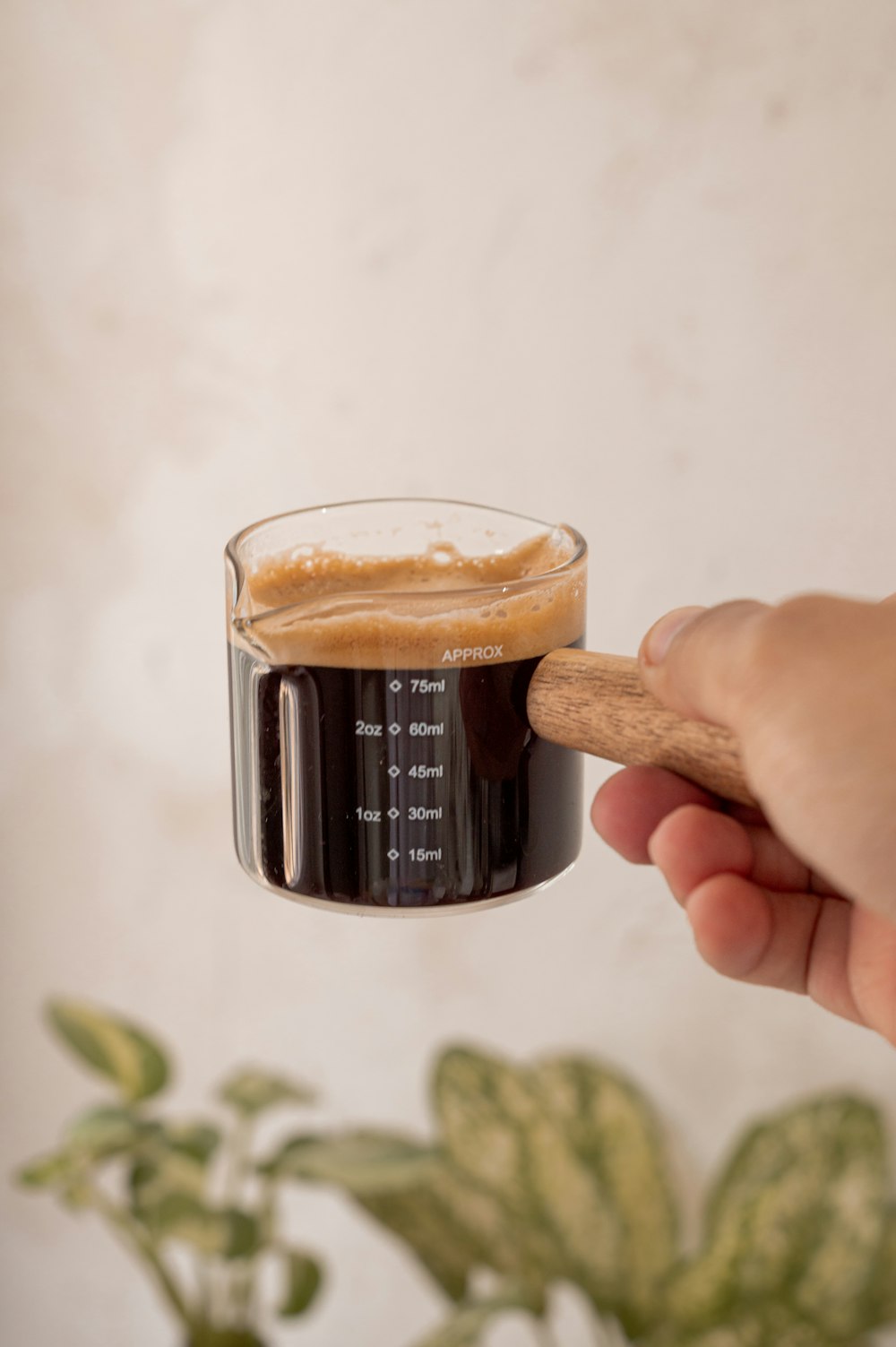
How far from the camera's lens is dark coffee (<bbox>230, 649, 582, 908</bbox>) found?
21.9 inches

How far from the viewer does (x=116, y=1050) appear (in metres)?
1.25

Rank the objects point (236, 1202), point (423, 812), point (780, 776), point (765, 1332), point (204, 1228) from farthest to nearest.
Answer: point (236, 1202)
point (204, 1228)
point (765, 1332)
point (423, 812)
point (780, 776)

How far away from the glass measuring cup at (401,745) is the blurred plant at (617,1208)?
68 cm

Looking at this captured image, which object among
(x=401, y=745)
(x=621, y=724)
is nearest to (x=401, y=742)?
(x=401, y=745)

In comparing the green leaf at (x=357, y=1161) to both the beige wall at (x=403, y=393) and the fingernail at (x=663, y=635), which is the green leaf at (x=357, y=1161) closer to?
the beige wall at (x=403, y=393)

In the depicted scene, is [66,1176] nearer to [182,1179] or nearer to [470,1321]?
[182,1179]

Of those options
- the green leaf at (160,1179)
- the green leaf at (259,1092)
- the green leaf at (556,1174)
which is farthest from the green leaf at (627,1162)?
the green leaf at (160,1179)

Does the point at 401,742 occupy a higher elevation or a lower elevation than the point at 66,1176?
higher

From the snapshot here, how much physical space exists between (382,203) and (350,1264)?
3.70 feet

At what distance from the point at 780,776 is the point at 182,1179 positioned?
1.02 m

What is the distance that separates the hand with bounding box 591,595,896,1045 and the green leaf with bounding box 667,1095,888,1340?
0.57 m

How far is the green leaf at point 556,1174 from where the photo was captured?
117 centimetres

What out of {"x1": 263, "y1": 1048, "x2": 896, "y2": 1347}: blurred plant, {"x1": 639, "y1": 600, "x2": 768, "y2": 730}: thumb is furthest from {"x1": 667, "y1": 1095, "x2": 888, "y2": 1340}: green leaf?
{"x1": 639, "y1": 600, "x2": 768, "y2": 730}: thumb

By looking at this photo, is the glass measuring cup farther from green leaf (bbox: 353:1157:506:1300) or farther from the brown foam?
green leaf (bbox: 353:1157:506:1300)
